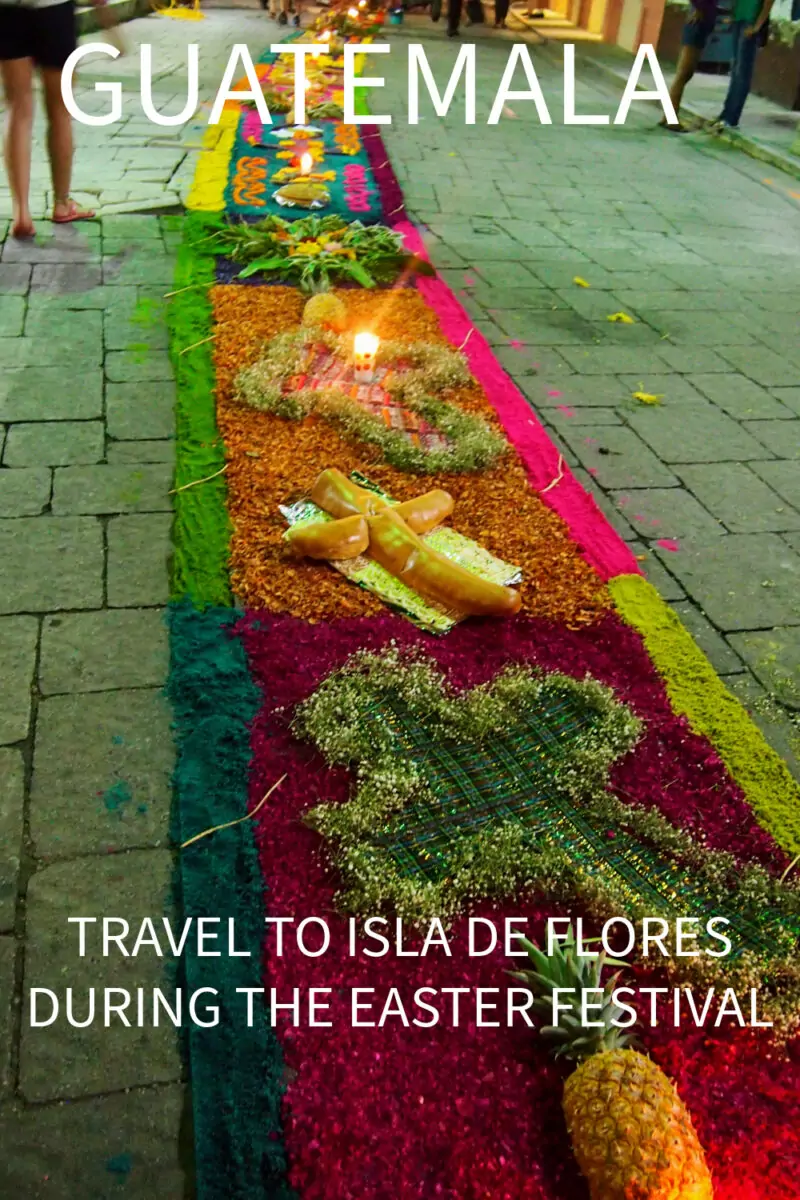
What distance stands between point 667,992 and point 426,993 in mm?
448

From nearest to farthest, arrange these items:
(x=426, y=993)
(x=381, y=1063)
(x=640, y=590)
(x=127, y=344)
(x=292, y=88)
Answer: (x=381, y=1063) → (x=426, y=993) → (x=640, y=590) → (x=127, y=344) → (x=292, y=88)

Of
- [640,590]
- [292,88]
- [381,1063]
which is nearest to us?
[381,1063]

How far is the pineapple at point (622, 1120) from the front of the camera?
129 centimetres

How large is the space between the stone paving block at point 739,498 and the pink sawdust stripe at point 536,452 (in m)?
0.45

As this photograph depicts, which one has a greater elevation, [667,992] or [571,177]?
[571,177]

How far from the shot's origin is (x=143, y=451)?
3139mm

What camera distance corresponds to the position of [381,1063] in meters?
1.51

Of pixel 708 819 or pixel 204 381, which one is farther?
pixel 204 381

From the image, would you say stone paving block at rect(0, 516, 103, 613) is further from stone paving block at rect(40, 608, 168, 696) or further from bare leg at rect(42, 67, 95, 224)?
bare leg at rect(42, 67, 95, 224)

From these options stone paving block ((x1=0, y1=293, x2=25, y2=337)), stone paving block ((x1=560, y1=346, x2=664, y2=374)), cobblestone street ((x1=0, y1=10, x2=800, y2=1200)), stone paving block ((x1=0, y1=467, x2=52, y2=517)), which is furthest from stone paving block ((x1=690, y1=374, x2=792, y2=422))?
stone paving block ((x1=0, y1=293, x2=25, y2=337))

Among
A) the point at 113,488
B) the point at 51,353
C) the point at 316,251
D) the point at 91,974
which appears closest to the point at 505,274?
the point at 316,251

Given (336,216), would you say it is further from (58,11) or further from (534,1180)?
(534,1180)

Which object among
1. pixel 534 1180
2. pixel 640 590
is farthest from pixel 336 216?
pixel 534 1180

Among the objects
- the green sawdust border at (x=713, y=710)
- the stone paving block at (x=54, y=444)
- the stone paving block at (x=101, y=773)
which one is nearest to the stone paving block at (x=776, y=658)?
the green sawdust border at (x=713, y=710)
